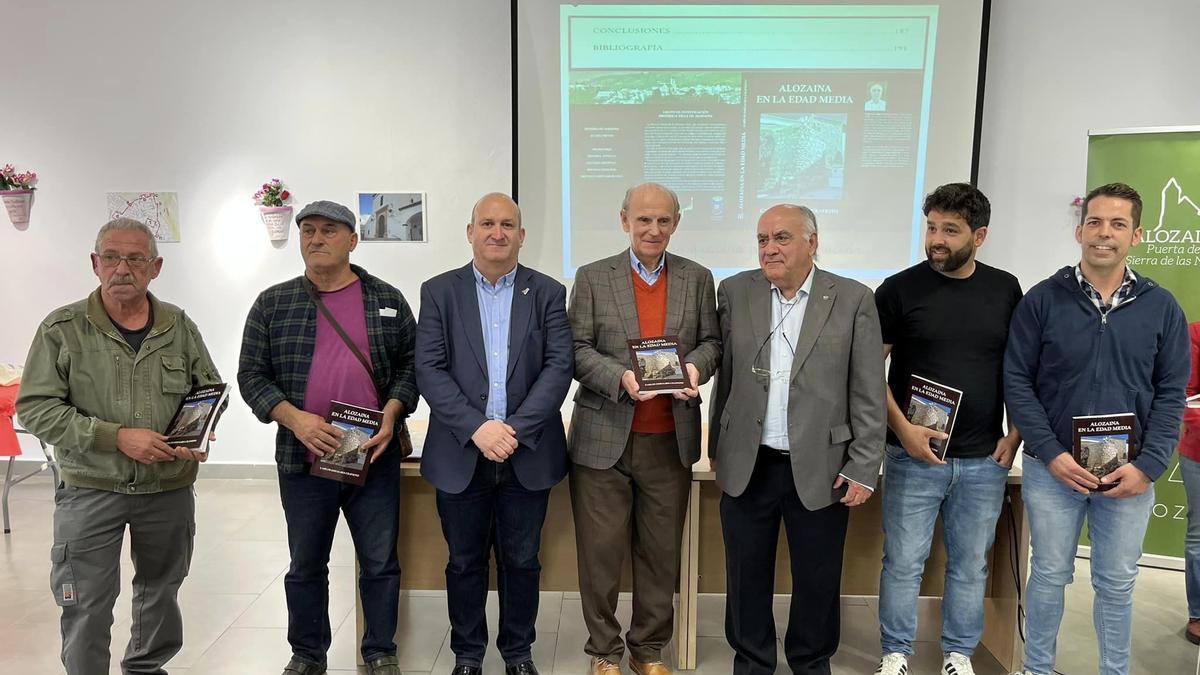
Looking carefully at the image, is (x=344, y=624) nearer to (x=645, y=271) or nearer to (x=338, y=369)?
(x=338, y=369)

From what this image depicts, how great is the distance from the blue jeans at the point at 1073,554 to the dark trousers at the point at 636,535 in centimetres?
116

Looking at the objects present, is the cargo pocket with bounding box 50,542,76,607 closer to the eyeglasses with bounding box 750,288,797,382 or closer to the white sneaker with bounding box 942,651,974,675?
the eyeglasses with bounding box 750,288,797,382

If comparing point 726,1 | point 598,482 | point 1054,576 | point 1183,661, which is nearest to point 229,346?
point 598,482

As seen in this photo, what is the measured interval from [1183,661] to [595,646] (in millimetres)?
2376

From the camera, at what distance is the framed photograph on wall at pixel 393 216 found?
4789 millimetres

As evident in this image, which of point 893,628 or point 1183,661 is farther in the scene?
point 1183,661

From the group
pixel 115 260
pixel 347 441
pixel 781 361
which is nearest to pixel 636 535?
pixel 781 361

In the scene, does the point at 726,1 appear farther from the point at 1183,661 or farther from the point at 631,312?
the point at 1183,661

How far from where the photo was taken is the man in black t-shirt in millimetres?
2414

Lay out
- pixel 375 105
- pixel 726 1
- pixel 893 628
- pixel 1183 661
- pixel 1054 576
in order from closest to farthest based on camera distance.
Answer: pixel 1054 576, pixel 893 628, pixel 1183 661, pixel 726 1, pixel 375 105

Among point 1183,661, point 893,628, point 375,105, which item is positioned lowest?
point 1183,661

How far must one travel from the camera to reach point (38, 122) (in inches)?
191

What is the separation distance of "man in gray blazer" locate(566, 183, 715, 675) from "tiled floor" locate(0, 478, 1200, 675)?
0.46 m

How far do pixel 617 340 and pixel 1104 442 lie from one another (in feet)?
5.04
